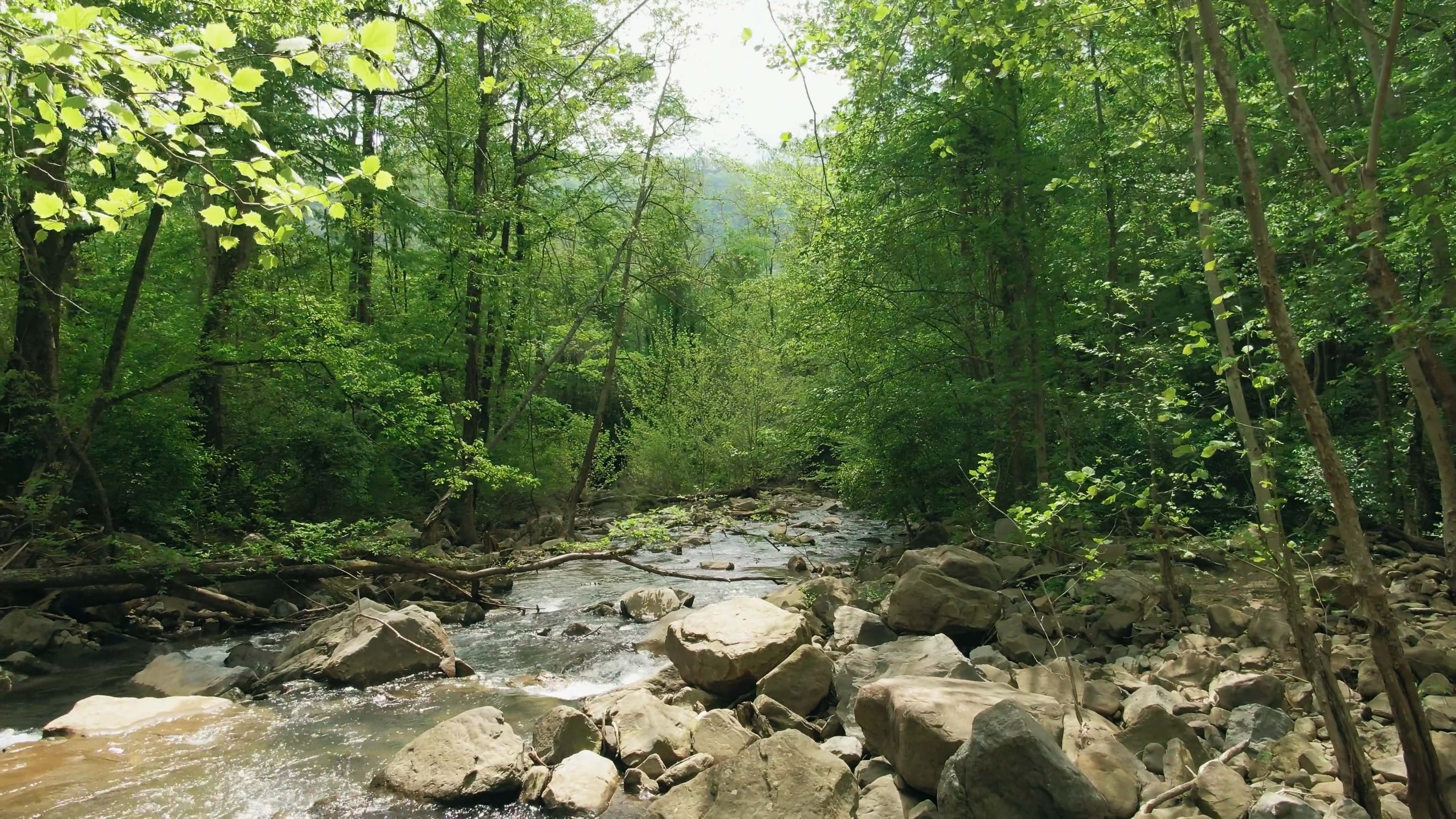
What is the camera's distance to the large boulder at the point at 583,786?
4.94 meters

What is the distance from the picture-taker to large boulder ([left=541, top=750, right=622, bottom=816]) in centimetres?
494

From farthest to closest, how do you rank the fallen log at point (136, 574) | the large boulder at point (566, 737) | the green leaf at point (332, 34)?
the fallen log at point (136, 574), the large boulder at point (566, 737), the green leaf at point (332, 34)

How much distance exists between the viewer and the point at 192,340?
11.3 m

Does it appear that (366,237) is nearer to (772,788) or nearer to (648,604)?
(648,604)

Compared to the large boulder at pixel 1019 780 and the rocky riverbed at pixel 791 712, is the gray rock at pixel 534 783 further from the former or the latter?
the large boulder at pixel 1019 780

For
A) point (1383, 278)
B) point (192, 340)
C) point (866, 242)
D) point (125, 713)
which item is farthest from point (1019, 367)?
point (192, 340)

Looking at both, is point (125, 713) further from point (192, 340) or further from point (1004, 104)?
point (1004, 104)

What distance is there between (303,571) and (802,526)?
35.5 feet

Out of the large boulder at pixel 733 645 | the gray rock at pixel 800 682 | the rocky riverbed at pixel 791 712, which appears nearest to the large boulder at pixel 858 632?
the rocky riverbed at pixel 791 712

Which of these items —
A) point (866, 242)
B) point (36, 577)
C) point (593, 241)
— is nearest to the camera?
point (36, 577)

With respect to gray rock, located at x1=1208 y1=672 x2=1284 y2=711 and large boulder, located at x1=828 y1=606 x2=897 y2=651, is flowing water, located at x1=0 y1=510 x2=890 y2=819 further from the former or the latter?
gray rock, located at x1=1208 y1=672 x2=1284 y2=711

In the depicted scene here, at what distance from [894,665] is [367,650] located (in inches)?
187

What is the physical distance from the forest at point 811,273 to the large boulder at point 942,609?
1.07 metres

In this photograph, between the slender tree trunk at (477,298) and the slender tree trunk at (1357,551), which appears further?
the slender tree trunk at (477,298)
